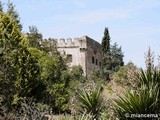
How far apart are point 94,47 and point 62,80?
86.1 feet

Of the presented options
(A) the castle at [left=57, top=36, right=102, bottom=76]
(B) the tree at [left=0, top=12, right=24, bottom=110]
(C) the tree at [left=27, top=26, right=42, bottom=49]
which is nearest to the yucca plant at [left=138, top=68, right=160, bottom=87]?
(B) the tree at [left=0, top=12, right=24, bottom=110]

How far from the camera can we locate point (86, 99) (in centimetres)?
1133

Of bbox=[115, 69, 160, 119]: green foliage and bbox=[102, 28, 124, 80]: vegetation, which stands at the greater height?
bbox=[102, 28, 124, 80]: vegetation

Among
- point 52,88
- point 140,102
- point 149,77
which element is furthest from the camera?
point 52,88

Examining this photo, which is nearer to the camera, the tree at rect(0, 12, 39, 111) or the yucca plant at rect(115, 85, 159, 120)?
the yucca plant at rect(115, 85, 159, 120)

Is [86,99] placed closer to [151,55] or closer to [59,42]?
[151,55]

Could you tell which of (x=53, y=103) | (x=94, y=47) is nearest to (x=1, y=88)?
(x=53, y=103)

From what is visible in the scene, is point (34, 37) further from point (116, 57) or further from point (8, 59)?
point (116, 57)

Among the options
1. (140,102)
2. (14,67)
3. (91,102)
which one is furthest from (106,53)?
(140,102)

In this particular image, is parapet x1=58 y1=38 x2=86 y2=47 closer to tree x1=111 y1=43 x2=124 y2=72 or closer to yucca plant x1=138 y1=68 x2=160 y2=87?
tree x1=111 y1=43 x2=124 y2=72

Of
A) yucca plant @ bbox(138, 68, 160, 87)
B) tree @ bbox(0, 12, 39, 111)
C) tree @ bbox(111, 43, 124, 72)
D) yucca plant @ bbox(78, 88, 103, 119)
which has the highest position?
tree @ bbox(111, 43, 124, 72)

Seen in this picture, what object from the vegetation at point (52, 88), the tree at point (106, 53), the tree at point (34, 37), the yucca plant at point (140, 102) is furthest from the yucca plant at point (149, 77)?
the tree at point (106, 53)

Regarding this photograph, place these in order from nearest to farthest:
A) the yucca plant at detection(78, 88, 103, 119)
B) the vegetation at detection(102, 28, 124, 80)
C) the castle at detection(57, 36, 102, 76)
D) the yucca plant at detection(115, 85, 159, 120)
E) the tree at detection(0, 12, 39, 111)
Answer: the yucca plant at detection(115, 85, 159, 120) → the yucca plant at detection(78, 88, 103, 119) → the tree at detection(0, 12, 39, 111) → the castle at detection(57, 36, 102, 76) → the vegetation at detection(102, 28, 124, 80)

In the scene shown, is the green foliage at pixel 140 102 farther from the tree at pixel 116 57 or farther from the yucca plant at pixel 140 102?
the tree at pixel 116 57
